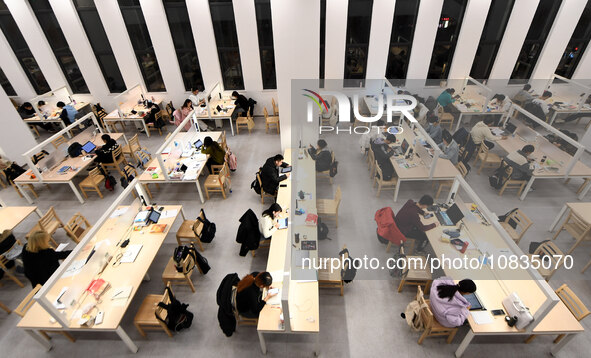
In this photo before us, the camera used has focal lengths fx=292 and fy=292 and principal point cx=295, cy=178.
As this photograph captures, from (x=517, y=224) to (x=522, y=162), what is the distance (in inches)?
86.0

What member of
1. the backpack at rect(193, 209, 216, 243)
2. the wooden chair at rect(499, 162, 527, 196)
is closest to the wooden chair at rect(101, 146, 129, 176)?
the backpack at rect(193, 209, 216, 243)

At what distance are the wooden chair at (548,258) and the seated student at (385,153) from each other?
8.96ft

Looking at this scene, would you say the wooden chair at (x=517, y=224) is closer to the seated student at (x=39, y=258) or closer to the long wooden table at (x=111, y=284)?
the long wooden table at (x=111, y=284)

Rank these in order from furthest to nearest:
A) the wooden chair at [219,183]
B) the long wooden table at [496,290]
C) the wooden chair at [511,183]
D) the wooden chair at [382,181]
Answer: the wooden chair at [219,183] → the wooden chair at [511,183] → the wooden chair at [382,181] → the long wooden table at [496,290]

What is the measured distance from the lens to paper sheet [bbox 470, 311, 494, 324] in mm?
3787

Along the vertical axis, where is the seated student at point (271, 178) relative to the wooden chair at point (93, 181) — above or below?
above

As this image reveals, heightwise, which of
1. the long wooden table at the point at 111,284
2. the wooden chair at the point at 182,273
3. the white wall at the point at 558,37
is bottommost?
the wooden chair at the point at 182,273

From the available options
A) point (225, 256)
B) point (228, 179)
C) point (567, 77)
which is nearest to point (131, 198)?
point (228, 179)

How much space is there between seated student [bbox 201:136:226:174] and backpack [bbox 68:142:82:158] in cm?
334

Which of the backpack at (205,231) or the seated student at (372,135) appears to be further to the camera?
the seated student at (372,135)

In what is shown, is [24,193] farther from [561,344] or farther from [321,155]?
[561,344]

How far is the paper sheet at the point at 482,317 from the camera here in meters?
3.79

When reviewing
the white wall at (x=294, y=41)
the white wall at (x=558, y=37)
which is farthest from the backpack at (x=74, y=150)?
the white wall at (x=558, y=37)

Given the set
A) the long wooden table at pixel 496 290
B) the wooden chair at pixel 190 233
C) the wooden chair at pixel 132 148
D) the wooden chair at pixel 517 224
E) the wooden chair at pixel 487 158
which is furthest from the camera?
the wooden chair at pixel 132 148
